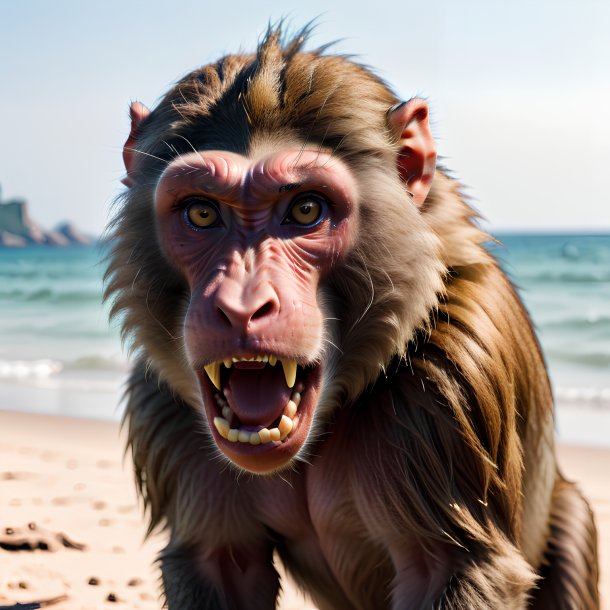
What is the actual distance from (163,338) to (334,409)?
1.87 ft

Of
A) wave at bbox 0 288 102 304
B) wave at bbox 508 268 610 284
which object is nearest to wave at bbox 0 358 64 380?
wave at bbox 0 288 102 304

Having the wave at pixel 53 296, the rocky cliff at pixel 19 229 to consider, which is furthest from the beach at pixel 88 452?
the rocky cliff at pixel 19 229

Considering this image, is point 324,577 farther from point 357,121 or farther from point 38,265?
point 38,265

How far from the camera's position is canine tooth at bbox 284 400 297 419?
8.74ft

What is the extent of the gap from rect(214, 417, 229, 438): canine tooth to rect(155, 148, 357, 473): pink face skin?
0.05 ft

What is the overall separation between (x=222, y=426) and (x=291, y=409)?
194 millimetres

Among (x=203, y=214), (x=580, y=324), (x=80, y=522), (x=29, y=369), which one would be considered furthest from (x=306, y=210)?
(x=580, y=324)

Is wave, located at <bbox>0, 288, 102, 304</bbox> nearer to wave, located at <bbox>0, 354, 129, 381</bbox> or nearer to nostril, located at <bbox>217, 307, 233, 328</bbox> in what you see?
wave, located at <bbox>0, 354, 129, 381</bbox>

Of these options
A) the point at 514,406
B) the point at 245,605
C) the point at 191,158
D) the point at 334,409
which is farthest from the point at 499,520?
the point at 191,158

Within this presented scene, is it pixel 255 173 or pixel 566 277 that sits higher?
pixel 255 173

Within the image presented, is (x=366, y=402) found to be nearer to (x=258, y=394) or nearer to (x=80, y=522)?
(x=258, y=394)

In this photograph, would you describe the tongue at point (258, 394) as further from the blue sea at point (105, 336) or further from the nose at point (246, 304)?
the blue sea at point (105, 336)

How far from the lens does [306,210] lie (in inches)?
110

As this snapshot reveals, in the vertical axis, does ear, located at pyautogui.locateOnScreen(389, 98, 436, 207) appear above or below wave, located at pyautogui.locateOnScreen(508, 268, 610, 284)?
above
